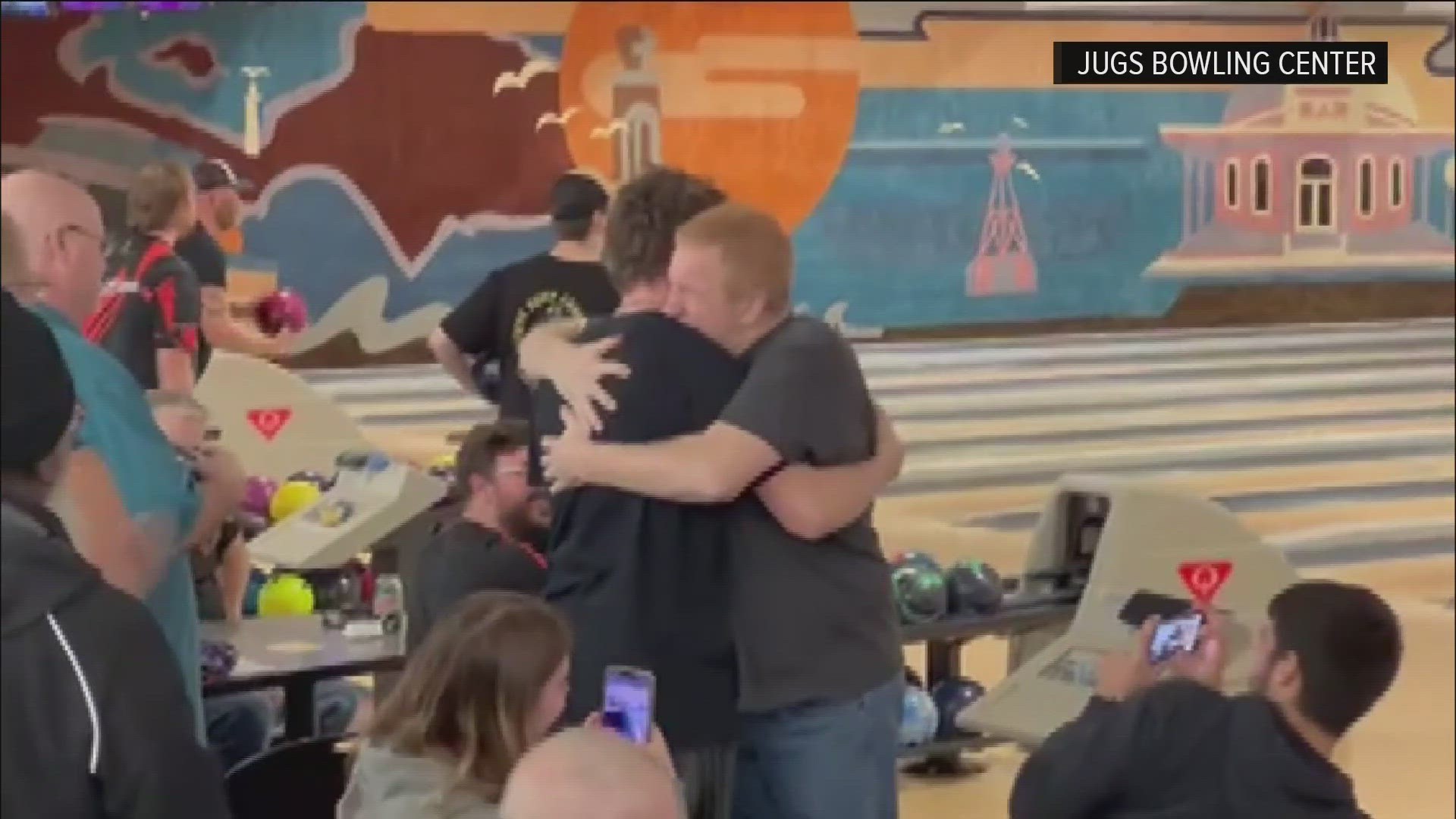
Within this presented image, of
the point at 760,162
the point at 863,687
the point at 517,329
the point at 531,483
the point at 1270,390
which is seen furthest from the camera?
the point at 760,162

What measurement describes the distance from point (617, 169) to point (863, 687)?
9.99m

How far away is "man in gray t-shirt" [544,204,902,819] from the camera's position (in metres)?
2.38

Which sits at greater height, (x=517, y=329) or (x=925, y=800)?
(x=517, y=329)

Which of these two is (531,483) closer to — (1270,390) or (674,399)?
(674,399)

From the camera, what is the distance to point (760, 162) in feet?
42.2

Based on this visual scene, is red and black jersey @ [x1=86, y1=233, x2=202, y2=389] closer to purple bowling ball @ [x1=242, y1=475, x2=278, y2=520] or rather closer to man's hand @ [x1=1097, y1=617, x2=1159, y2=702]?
purple bowling ball @ [x1=242, y1=475, x2=278, y2=520]

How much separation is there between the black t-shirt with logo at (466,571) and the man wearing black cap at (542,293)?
3.99 ft

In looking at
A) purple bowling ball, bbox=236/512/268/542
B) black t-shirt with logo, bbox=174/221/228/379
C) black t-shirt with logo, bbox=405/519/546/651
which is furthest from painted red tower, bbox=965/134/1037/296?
black t-shirt with logo, bbox=405/519/546/651

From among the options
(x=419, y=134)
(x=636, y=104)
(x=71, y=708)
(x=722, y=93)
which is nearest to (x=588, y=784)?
(x=71, y=708)

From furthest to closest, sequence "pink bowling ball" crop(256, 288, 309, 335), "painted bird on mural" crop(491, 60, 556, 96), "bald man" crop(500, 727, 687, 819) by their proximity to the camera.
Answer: "painted bird on mural" crop(491, 60, 556, 96)
"pink bowling ball" crop(256, 288, 309, 335)
"bald man" crop(500, 727, 687, 819)

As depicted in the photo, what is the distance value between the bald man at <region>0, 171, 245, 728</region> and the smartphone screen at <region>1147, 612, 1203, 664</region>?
0.97 m

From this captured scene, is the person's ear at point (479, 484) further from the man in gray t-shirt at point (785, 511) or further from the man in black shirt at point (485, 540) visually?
the man in gray t-shirt at point (785, 511)

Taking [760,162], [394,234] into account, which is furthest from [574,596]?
[760,162]

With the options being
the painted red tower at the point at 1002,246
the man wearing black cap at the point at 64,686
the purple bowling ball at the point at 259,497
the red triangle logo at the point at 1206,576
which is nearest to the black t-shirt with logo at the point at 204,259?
the purple bowling ball at the point at 259,497
